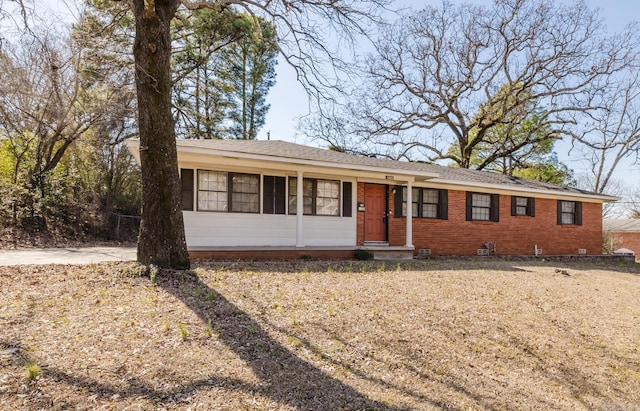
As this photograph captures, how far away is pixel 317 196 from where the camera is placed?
1171 centimetres

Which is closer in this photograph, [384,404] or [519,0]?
[384,404]

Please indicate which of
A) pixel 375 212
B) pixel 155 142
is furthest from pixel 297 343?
pixel 375 212

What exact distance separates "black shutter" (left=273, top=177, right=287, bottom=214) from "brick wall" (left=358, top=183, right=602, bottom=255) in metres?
2.54

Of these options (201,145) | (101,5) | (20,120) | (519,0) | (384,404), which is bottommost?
(384,404)

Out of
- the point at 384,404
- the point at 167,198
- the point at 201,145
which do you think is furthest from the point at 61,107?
the point at 384,404

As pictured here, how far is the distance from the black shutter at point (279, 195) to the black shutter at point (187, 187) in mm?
2260

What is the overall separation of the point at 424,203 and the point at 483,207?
2798 millimetres

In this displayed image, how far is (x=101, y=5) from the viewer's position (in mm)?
14820

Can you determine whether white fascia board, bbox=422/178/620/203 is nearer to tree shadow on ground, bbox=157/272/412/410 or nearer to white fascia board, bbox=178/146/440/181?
white fascia board, bbox=178/146/440/181

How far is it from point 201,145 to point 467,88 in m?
19.5

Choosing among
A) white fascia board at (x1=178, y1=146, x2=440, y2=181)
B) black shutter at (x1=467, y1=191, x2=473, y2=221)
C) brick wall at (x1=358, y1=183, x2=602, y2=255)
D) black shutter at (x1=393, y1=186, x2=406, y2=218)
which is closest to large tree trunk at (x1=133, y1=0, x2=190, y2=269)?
white fascia board at (x1=178, y1=146, x2=440, y2=181)

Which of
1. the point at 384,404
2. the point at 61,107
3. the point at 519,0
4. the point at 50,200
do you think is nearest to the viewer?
the point at 384,404

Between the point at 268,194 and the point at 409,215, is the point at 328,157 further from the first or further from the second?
the point at 409,215

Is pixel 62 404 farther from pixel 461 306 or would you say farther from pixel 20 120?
pixel 20 120
